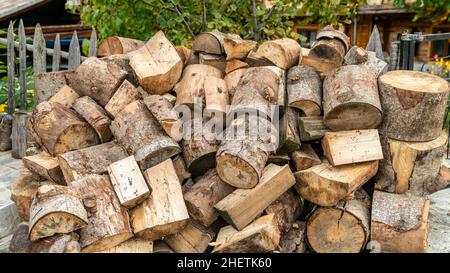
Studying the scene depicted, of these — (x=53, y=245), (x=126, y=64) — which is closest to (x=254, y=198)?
(x=53, y=245)

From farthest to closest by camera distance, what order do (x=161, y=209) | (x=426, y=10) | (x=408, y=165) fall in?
(x=426, y=10) → (x=408, y=165) → (x=161, y=209)

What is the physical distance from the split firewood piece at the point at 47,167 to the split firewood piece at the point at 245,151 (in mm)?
1266

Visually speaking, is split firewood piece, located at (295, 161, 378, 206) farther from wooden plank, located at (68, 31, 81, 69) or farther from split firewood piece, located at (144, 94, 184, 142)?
wooden plank, located at (68, 31, 81, 69)

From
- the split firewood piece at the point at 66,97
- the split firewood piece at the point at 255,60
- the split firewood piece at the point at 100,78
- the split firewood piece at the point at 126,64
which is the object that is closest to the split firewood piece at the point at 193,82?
the split firewood piece at the point at 255,60

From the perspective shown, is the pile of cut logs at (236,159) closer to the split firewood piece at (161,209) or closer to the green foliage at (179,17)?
the split firewood piece at (161,209)

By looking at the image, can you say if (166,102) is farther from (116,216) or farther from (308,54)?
(308,54)

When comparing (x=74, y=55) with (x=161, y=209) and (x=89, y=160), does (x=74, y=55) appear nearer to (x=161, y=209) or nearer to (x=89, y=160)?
(x=89, y=160)

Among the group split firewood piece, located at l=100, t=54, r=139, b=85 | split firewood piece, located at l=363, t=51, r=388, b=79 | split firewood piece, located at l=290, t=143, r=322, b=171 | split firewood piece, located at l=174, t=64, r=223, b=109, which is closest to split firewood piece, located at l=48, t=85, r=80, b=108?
split firewood piece, located at l=100, t=54, r=139, b=85

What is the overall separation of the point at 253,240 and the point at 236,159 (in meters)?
0.50

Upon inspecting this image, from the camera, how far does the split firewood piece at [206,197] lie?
9.93ft

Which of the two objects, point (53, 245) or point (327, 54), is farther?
point (327, 54)

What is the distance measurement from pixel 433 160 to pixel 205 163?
1.65 metres

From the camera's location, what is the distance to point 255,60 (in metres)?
3.89

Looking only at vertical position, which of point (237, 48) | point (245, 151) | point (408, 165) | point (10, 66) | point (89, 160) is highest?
point (237, 48)
